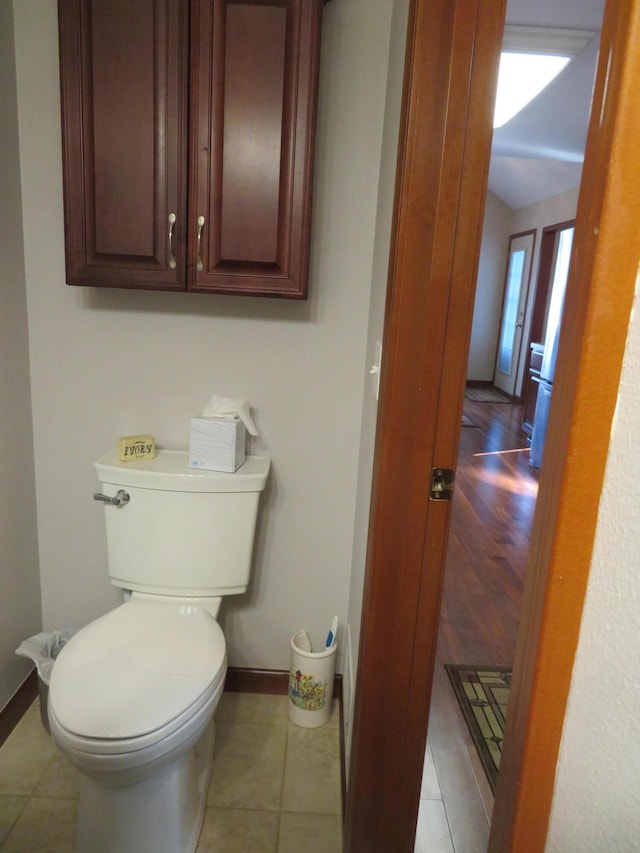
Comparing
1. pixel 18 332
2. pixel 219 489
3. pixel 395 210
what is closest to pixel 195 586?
pixel 219 489

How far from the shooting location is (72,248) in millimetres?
1445

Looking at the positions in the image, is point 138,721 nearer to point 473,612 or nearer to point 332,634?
point 332,634

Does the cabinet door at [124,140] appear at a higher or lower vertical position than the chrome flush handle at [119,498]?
higher

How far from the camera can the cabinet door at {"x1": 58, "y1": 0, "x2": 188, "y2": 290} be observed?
1.34 m

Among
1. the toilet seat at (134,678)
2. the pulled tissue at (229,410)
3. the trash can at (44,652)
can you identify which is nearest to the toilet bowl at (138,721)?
the toilet seat at (134,678)

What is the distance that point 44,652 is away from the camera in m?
1.69

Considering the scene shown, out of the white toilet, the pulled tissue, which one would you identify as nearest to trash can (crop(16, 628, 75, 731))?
the white toilet

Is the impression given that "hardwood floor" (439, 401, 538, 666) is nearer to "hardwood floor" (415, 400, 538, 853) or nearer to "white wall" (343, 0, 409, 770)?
"hardwood floor" (415, 400, 538, 853)

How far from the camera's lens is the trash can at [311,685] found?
1744mm

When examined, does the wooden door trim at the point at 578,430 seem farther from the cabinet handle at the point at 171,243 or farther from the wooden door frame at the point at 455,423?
the cabinet handle at the point at 171,243

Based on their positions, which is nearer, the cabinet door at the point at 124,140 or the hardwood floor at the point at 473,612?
the cabinet door at the point at 124,140

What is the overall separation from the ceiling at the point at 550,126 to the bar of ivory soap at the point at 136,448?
1.44 m

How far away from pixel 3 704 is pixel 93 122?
1.64 meters

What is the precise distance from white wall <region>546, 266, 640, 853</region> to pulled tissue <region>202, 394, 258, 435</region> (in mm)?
1308
